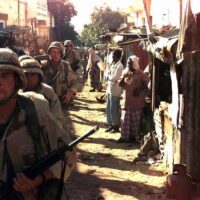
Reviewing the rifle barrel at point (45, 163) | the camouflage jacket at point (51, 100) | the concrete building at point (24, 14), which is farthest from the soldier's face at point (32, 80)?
the concrete building at point (24, 14)

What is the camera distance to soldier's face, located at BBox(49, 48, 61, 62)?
24.8ft

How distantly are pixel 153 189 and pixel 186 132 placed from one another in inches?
40.3

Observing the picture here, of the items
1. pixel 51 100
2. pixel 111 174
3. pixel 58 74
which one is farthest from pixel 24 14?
pixel 51 100

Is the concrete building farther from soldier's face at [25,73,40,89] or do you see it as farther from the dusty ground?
soldier's face at [25,73,40,89]

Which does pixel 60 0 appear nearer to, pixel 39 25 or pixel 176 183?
pixel 39 25

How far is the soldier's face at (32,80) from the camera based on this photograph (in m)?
4.93

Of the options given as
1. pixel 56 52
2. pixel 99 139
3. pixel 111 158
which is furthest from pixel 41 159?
pixel 99 139

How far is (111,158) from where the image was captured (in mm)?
8570

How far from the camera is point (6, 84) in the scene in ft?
8.57

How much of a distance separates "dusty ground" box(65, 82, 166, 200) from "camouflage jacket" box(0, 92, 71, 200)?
382 centimetres

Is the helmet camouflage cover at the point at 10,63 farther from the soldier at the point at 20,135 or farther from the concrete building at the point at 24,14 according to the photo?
the concrete building at the point at 24,14

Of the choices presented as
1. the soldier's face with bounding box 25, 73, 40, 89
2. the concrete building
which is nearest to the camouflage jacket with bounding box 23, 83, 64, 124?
the soldier's face with bounding box 25, 73, 40, 89

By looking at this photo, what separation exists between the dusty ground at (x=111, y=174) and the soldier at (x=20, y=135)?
151 inches

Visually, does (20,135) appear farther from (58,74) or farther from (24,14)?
(24,14)
